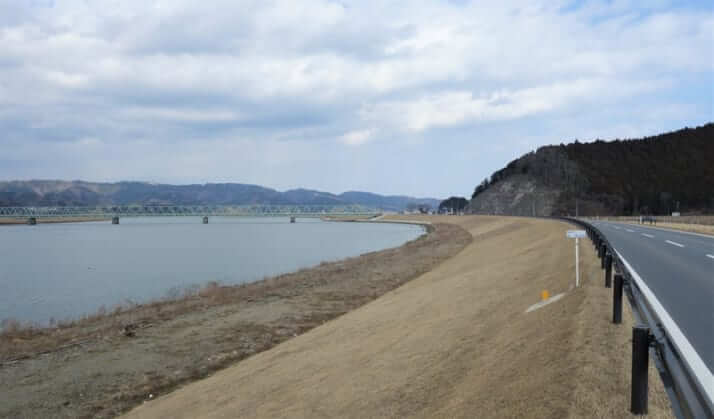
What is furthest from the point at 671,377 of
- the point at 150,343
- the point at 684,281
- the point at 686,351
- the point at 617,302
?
the point at 150,343

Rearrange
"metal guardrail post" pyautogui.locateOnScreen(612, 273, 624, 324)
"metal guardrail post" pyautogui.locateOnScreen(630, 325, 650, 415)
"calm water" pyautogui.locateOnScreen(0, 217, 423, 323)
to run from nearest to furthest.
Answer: "metal guardrail post" pyautogui.locateOnScreen(630, 325, 650, 415), "metal guardrail post" pyautogui.locateOnScreen(612, 273, 624, 324), "calm water" pyautogui.locateOnScreen(0, 217, 423, 323)

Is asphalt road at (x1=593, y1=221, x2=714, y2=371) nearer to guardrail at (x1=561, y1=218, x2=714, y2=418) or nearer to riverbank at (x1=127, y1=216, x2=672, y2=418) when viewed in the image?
riverbank at (x1=127, y1=216, x2=672, y2=418)

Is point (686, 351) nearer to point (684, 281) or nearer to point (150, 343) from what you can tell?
point (684, 281)

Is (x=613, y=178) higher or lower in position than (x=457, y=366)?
higher

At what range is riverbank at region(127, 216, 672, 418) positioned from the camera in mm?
5945

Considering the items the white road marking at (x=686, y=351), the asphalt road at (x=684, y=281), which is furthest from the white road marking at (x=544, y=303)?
the asphalt road at (x=684, y=281)

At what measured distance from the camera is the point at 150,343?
1578 centimetres

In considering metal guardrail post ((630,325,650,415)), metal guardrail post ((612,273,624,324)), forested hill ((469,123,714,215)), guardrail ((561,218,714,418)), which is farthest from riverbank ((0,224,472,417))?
forested hill ((469,123,714,215))

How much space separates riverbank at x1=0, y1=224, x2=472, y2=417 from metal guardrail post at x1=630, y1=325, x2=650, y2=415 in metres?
9.52

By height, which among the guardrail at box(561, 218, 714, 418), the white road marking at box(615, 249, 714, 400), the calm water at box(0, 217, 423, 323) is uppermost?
the guardrail at box(561, 218, 714, 418)

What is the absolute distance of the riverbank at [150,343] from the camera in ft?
38.5

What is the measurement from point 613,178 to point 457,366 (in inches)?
6108

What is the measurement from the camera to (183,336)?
653 inches

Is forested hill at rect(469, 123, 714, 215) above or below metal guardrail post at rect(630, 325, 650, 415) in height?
above
